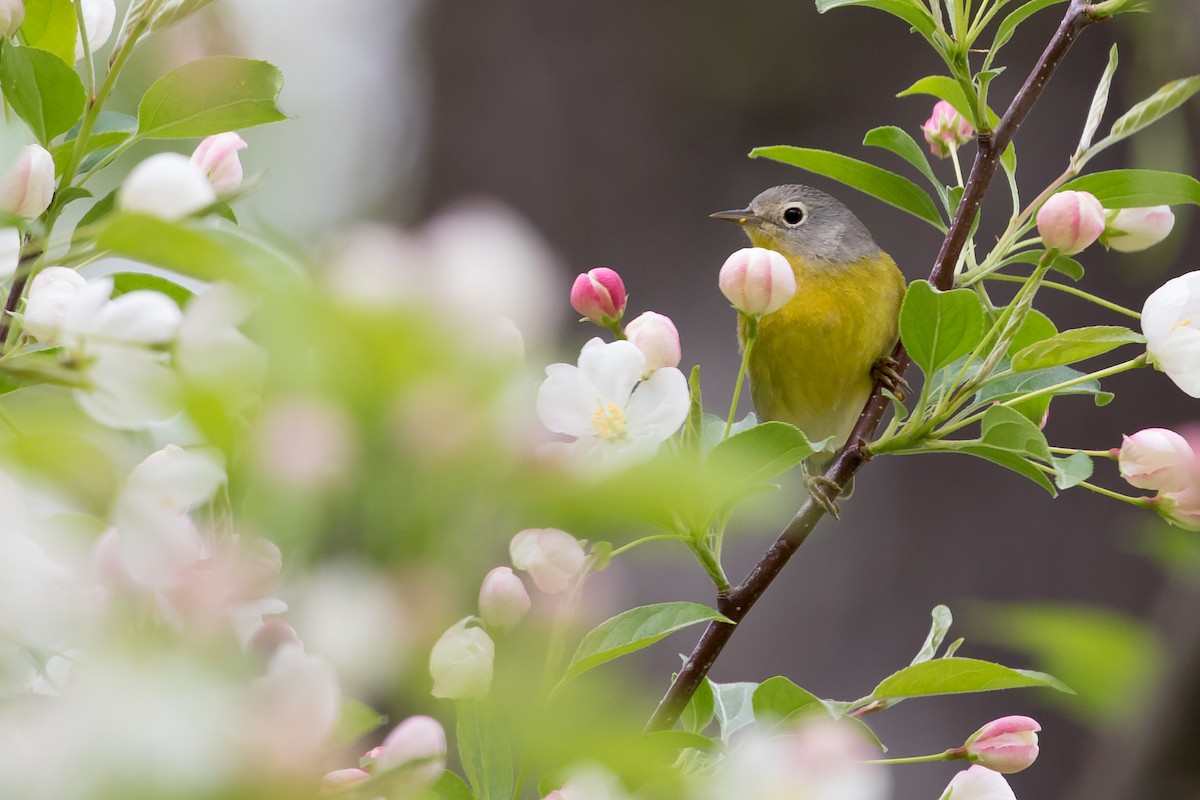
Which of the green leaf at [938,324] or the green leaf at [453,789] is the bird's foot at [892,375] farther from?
the green leaf at [453,789]

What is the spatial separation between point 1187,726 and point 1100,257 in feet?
9.48

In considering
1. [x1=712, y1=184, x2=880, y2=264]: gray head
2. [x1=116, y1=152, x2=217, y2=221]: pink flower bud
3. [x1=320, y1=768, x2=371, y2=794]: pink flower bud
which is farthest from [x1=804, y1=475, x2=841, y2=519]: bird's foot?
[x1=712, y1=184, x2=880, y2=264]: gray head

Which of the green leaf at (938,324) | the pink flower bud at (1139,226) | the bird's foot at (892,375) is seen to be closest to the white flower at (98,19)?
the green leaf at (938,324)

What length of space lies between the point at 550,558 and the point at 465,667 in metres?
0.18

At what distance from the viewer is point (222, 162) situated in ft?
2.87

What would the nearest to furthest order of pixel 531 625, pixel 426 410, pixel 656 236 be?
pixel 426 410, pixel 531 625, pixel 656 236

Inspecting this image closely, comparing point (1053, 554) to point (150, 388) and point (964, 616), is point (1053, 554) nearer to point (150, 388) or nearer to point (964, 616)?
point (964, 616)

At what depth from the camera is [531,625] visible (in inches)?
30.4

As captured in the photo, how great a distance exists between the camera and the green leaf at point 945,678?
0.83 metres

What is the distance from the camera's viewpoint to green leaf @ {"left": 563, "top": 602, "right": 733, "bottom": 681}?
804mm

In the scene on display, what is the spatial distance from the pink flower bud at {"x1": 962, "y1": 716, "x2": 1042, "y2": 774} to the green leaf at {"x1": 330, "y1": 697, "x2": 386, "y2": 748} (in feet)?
1.81

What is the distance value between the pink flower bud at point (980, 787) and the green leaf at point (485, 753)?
305 mm

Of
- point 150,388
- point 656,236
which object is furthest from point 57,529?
point 656,236

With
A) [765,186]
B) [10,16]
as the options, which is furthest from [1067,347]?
[765,186]
